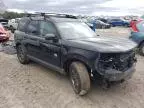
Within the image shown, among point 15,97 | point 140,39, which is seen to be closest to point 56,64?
point 15,97

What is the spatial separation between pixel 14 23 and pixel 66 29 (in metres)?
20.6

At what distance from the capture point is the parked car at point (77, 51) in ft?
17.1

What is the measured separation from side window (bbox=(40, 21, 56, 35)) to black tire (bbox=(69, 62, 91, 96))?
51.7 inches

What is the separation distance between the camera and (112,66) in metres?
5.30

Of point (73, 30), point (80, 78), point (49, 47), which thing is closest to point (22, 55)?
point (49, 47)

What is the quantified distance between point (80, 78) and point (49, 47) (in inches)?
59.5

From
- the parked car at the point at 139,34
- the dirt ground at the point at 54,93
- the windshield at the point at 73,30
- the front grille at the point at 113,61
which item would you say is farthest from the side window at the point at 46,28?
the parked car at the point at 139,34

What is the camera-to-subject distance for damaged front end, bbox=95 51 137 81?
5160 millimetres

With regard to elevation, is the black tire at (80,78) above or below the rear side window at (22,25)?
below

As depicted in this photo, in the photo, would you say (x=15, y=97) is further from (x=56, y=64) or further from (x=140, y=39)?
(x=140, y=39)

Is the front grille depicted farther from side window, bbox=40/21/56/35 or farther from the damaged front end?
side window, bbox=40/21/56/35

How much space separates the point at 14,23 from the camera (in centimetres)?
2605

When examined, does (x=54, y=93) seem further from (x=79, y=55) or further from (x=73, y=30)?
(x=73, y=30)

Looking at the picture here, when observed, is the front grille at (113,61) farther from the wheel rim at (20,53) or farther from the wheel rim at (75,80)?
the wheel rim at (20,53)
